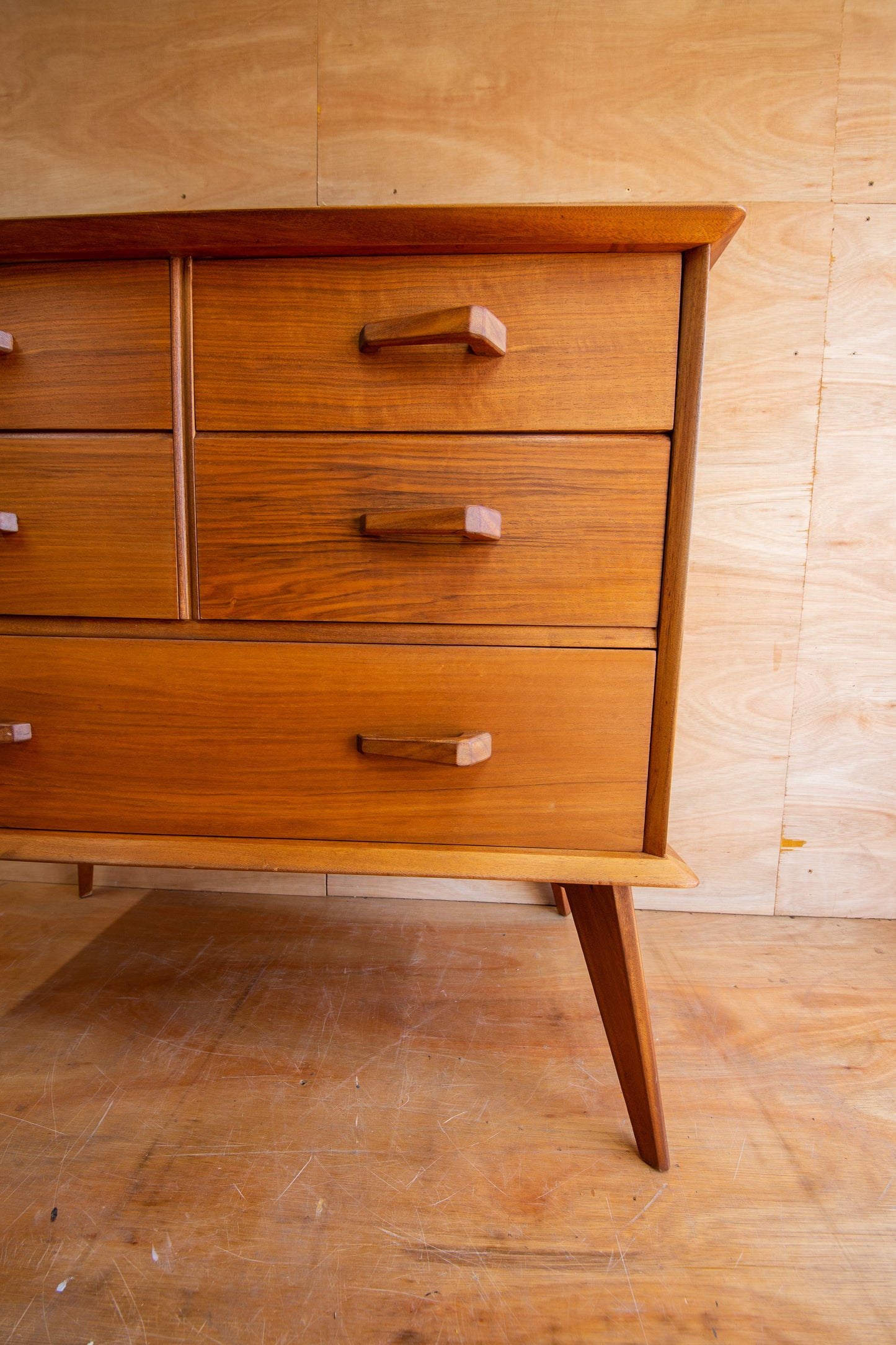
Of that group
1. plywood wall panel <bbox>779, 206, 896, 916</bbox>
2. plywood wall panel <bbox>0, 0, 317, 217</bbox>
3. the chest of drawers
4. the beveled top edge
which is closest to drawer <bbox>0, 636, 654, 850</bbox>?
the chest of drawers

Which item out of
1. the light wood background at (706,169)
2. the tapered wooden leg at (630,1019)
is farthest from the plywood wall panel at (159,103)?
the tapered wooden leg at (630,1019)

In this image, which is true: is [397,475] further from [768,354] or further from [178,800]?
[768,354]

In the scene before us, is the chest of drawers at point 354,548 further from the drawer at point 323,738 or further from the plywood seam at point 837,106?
the plywood seam at point 837,106

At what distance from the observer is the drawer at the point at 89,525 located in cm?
62

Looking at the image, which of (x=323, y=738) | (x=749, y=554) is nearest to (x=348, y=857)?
(x=323, y=738)

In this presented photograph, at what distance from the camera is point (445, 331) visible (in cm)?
54

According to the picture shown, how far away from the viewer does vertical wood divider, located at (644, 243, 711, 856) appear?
57cm

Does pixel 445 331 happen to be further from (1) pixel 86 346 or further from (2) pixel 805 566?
(2) pixel 805 566

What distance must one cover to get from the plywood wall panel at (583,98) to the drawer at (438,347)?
54 cm

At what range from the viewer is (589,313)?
1.90 ft

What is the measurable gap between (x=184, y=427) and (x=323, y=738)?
1.02ft

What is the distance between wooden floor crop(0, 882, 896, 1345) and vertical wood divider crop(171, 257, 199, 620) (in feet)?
1.64

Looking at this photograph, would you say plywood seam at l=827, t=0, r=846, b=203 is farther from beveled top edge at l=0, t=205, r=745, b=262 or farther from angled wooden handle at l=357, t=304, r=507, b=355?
angled wooden handle at l=357, t=304, r=507, b=355

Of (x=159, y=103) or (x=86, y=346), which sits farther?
(x=159, y=103)
